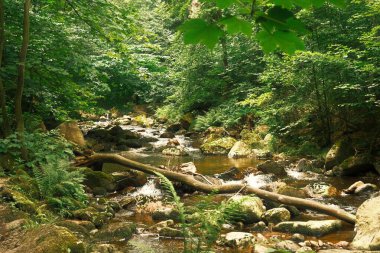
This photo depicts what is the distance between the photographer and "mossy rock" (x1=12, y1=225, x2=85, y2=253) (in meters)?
3.79

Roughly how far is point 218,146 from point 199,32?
602 inches

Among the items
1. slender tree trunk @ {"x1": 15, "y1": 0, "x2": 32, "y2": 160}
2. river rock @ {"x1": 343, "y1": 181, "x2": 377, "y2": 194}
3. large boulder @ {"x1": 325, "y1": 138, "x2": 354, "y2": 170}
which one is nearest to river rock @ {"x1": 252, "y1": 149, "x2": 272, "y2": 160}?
large boulder @ {"x1": 325, "y1": 138, "x2": 354, "y2": 170}

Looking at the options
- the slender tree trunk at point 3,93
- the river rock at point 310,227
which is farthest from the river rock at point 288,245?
the slender tree trunk at point 3,93

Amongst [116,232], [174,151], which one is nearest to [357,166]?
[174,151]

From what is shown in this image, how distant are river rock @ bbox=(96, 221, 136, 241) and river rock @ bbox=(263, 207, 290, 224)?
2705mm

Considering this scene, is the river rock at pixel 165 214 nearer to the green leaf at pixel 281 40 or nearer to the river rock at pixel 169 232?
the river rock at pixel 169 232

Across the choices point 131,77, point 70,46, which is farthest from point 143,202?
point 131,77

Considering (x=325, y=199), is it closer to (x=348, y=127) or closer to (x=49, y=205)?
(x=348, y=127)

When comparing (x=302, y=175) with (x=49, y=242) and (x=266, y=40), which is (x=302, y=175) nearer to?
(x=49, y=242)

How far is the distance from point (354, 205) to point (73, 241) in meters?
6.35

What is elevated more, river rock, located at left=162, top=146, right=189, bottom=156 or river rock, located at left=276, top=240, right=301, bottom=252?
river rock, located at left=162, top=146, right=189, bottom=156

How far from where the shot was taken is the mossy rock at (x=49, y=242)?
3792 mm

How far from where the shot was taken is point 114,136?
18.2m

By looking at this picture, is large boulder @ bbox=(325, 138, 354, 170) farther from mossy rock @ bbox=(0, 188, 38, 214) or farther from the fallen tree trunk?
mossy rock @ bbox=(0, 188, 38, 214)
